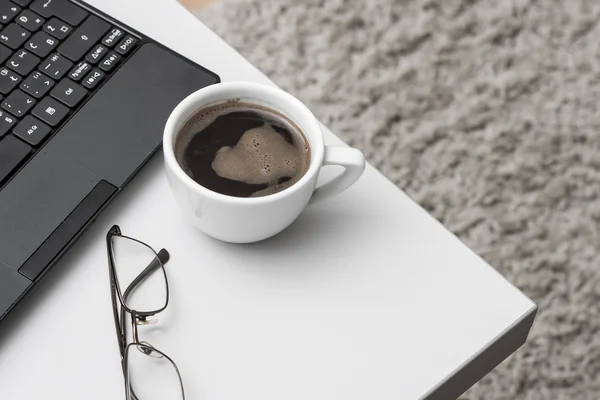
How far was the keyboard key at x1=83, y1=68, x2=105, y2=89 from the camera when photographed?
0.61m

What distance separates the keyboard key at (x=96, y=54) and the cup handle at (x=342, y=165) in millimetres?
217

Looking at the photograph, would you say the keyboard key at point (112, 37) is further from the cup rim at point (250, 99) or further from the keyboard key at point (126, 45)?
the cup rim at point (250, 99)

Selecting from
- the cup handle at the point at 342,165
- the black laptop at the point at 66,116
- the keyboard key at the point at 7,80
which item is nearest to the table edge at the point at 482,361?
the cup handle at the point at 342,165

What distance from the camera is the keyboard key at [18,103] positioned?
0.59 metres

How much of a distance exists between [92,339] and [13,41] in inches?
10.2

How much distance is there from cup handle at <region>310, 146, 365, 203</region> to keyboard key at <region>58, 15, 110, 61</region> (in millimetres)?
229

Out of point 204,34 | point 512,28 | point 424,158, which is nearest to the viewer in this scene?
point 204,34

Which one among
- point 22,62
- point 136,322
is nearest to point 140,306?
Result: point 136,322

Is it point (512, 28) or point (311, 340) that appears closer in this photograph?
point (311, 340)

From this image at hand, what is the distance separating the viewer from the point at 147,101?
0.62 meters

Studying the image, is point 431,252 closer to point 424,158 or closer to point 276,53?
point 424,158

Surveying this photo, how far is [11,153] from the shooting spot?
0.58 m

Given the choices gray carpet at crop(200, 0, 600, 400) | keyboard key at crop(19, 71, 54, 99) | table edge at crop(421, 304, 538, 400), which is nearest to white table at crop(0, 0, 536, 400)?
table edge at crop(421, 304, 538, 400)

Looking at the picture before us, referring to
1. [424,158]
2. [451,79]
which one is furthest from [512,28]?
[424,158]
